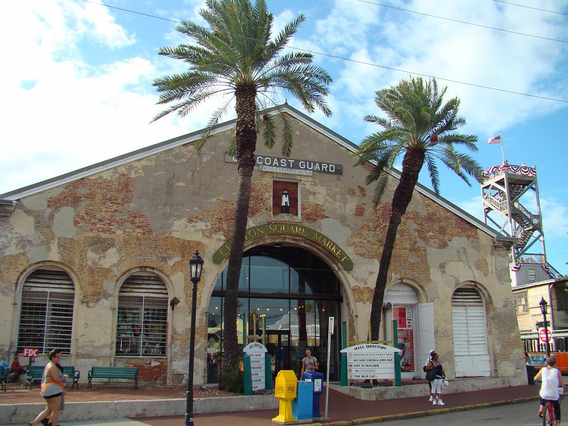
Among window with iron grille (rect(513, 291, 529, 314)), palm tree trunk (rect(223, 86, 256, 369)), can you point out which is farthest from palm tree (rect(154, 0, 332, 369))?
window with iron grille (rect(513, 291, 529, 314))

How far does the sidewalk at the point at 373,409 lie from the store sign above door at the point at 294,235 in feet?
17.0

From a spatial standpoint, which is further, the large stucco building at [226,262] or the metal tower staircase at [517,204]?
the metal tower staircase at [517,204]

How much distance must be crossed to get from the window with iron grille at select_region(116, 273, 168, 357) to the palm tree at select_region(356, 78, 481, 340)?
7.68 m

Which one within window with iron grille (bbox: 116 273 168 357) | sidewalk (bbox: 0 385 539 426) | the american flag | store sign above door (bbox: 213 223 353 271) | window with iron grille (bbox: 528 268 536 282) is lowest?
sidewalk (bbox: 0 385 539 426)

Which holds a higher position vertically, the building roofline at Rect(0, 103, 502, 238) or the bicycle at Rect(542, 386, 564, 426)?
the building roofline at Rect(0, 103, 502, 238)

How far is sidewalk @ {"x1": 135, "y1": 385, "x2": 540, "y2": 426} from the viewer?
13.3 meters

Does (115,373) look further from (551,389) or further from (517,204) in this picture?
(517,204)

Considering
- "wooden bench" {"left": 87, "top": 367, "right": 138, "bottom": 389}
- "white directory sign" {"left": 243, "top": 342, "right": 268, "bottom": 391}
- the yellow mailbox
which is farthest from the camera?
"wooden bench" {"left": 87, "top": 367, "right": 138, "bottom": 389}

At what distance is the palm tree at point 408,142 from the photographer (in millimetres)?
19922

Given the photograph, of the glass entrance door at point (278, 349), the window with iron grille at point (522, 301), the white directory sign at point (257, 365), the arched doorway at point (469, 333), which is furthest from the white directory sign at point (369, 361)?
the window with iron grille at point (522, 301)

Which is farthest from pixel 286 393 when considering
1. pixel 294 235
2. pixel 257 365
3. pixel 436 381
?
pixel 294 235

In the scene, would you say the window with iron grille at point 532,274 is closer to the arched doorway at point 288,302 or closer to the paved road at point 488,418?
the arched doorway at point 288,302

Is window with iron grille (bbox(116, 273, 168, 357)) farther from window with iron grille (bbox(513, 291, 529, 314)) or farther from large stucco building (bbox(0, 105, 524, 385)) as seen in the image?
window with iron grille (bbox(513, 291, 529, 314))

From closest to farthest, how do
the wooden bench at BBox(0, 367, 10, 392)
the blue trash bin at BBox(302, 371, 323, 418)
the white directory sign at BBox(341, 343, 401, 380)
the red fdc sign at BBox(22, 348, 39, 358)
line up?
the blue trash bin at BBox(302, 371, 323, 418)
the wooden bench at BBox(0, 367, 10, 392)
the red fdc sign at BBox(22, 348, 39, 358)
the white directory sign at BBox(341, 343, 401, 380)
